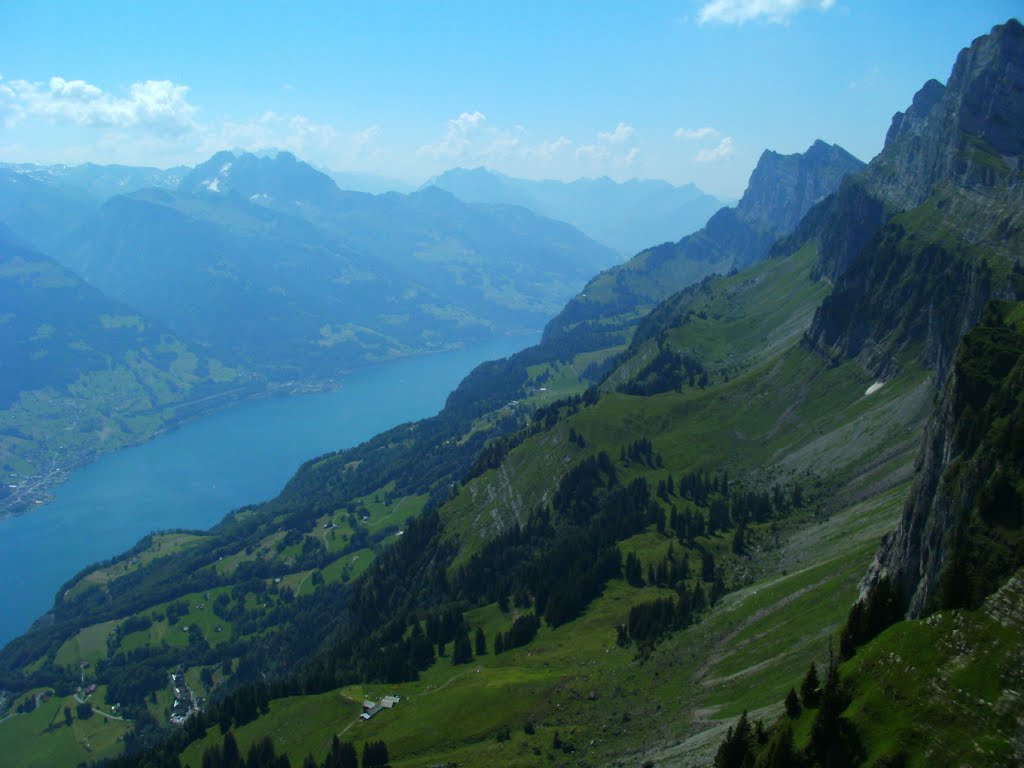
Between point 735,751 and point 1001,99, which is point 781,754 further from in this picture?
point 1001,99

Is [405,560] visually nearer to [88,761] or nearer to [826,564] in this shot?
[88,761]

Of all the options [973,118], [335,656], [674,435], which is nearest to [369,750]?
[335,656]

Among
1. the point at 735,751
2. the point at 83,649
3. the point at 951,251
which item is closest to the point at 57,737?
the point at 83,649

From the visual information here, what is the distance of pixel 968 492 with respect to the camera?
5169cm

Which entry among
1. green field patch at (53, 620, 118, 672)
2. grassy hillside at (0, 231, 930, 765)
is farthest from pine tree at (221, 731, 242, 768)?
green field patch at (53, 620, 118, 672)

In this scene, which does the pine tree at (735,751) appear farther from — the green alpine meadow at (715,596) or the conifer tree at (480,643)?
the conifer tree at (480,643)

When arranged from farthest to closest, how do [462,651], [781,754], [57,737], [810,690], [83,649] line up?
[83,649] → [57,737] → [462,651] → [810,690] → [781,754]

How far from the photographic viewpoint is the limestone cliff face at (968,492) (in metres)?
45.1

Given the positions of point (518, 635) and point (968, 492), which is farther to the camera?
point (518, 635)

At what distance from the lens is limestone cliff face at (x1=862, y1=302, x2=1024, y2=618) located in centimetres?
4512

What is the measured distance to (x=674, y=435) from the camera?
176 m

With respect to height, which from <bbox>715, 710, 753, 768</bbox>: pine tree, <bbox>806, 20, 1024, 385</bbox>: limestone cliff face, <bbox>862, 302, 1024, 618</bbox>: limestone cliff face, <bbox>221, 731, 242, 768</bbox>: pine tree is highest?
<bbox>806, 20, 1024, 385</bbox>: limestone cliff face

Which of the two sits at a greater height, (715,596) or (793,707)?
(793,707)

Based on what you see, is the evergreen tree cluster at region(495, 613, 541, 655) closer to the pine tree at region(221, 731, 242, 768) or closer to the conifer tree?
the conifer tree
